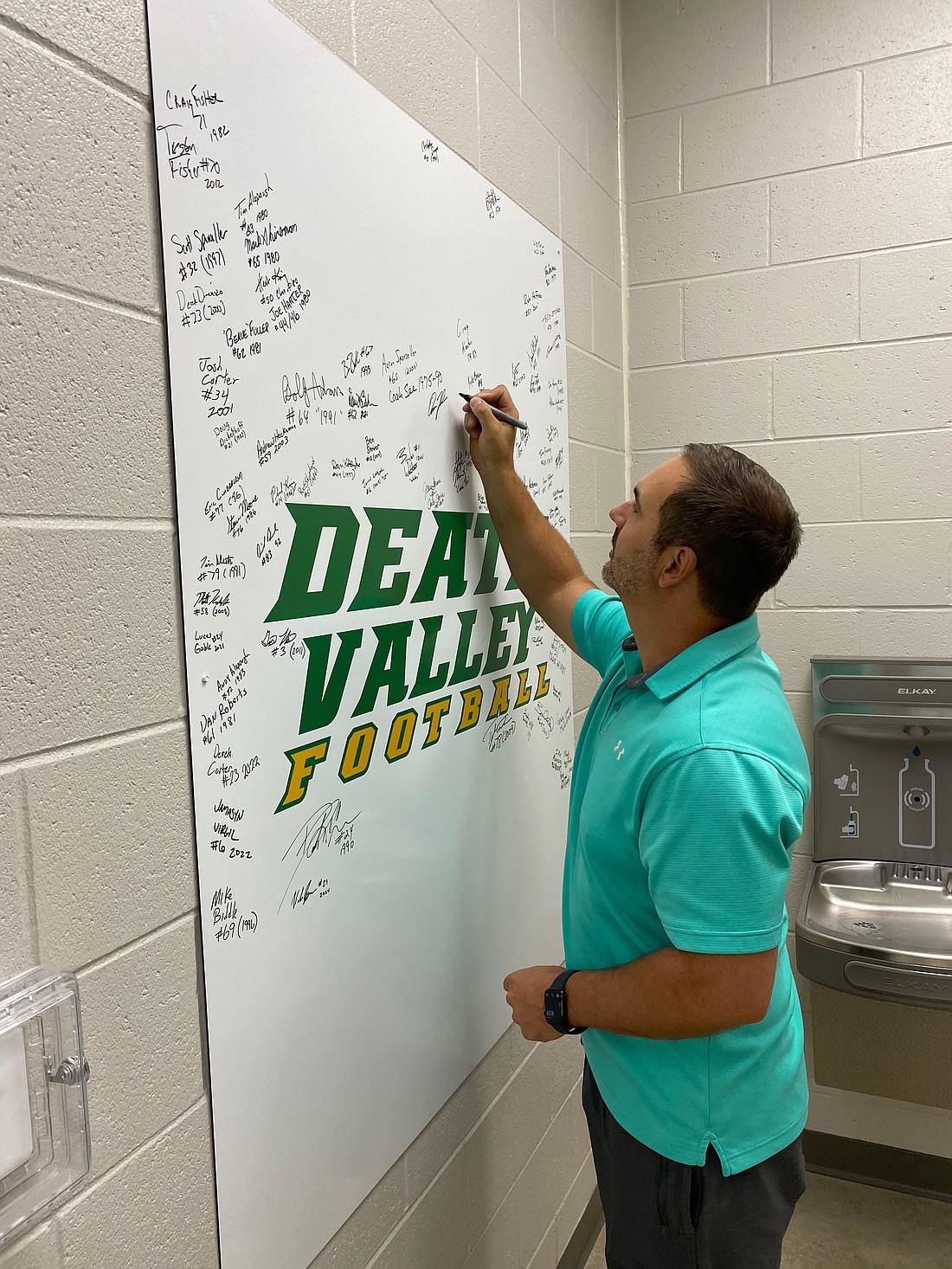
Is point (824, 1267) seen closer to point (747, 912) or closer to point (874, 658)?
point (874, 658)

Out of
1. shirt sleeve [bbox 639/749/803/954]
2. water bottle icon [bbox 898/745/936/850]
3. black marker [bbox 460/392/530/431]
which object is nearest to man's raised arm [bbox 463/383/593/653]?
black marker [bbox 460/392/530/431]

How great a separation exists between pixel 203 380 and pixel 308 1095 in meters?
0.85

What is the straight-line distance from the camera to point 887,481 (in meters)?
2.18

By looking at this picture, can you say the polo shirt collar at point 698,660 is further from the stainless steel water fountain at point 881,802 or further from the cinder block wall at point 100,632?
the stainless steel water fountain at point 881,802

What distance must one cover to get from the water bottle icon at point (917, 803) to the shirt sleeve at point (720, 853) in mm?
1254

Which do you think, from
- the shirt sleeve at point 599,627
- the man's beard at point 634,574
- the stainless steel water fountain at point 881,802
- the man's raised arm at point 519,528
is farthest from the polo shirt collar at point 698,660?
the stainless steel water fountain at point 881,802

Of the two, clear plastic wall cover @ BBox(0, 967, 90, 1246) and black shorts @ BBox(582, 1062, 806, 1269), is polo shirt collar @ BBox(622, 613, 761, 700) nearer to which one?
black shorts @ BBox(582, 1062, 806, 1269)

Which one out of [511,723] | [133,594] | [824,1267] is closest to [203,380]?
[133,594]

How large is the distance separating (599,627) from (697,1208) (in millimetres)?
904
